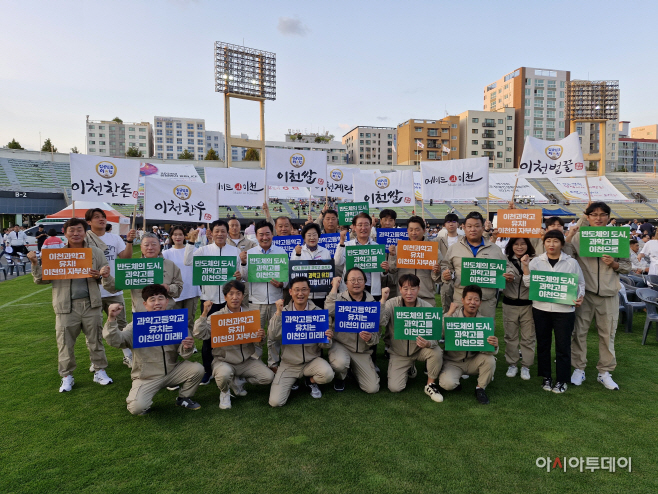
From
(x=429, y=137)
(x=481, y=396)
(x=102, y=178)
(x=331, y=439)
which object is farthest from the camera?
(x=429, y=137)

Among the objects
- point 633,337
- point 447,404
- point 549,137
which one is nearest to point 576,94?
point 549,137

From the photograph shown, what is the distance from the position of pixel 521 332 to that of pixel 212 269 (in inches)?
156

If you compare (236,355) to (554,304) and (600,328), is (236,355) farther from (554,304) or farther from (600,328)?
(600,328)

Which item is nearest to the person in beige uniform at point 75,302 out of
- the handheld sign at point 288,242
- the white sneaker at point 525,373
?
the handheld sign at point 288,242

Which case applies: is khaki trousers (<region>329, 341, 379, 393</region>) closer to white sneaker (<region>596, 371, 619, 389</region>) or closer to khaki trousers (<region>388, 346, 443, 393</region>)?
khaki trousers (<region>388, 346, 443, 393</region>)

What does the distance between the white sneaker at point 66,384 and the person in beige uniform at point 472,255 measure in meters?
4.71

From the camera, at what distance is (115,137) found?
349 ft

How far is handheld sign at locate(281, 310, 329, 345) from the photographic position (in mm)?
4430

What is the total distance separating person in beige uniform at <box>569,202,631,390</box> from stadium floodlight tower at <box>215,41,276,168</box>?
126ft

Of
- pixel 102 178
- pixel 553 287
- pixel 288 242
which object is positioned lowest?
pixel 553 287

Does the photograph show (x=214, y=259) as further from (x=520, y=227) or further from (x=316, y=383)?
(x=520, y=227)

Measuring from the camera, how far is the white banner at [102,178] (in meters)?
6.25

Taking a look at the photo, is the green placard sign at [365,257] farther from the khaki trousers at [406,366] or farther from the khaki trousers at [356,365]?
the khaki trousers at [406,366]

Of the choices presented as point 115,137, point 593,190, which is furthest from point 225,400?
point 115,137
